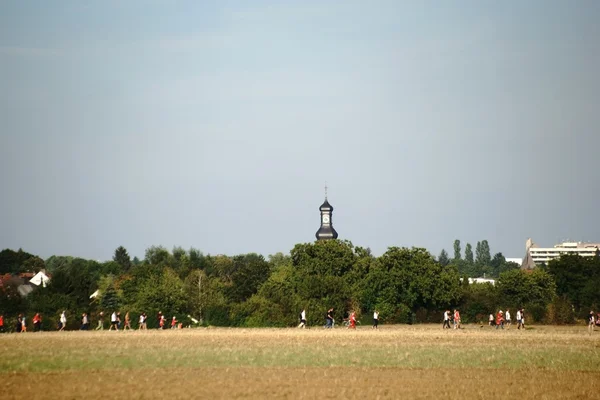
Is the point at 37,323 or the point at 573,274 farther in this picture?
the point at 573,274

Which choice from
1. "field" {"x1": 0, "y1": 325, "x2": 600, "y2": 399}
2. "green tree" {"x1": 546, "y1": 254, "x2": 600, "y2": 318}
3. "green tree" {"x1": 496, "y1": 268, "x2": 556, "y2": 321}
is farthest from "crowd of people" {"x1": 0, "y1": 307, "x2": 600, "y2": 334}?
"green tree" {"x1": 496, "y1": 268, "x2": 556, "y2": 321}

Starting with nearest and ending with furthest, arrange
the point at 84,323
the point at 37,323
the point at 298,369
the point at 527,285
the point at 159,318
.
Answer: the point at 298,369
the point at 37,323
the point at 84,323
the point at 159,318
the point at 527,285

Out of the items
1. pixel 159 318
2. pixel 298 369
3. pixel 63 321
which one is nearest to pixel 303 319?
pixel 159 318

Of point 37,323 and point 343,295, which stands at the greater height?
point 343,295

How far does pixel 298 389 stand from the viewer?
30266 mm

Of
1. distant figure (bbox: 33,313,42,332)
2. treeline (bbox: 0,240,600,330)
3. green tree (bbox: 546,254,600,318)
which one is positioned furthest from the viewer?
green tree (bbox: 546,254,600,318)

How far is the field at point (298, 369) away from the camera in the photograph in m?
29.8

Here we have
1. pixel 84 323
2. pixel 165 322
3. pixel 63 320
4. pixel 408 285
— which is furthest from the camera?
pixel 408 285

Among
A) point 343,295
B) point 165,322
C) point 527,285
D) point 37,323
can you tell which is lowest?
point 37,323

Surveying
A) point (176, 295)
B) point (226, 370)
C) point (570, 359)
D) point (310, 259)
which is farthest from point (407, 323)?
point (226, 370)

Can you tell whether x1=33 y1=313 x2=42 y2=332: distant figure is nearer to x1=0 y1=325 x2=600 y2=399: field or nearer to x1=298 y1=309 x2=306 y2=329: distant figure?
x1=0 y1=325 x2=600 y2=399: field

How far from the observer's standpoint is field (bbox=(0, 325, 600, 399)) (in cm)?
2980

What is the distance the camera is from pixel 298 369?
119 feet

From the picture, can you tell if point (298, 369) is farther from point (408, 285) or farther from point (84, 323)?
point (408, 285)
